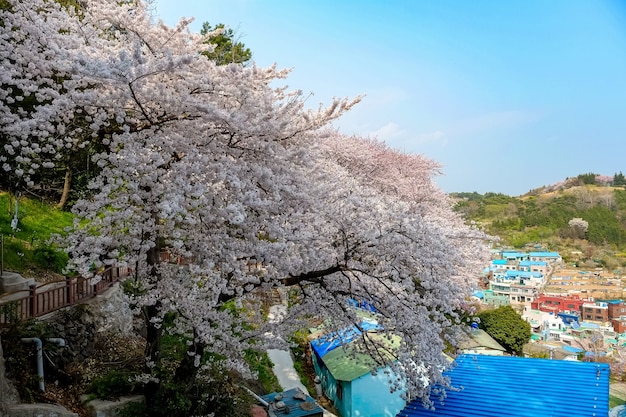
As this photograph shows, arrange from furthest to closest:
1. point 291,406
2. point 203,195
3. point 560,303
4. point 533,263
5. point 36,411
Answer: point 533,263
point 560,303
point 291,406
point 36,411
point 203,195

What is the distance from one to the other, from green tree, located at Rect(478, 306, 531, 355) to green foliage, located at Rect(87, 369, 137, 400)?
1971 cm

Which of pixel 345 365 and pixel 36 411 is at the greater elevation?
pixel 36 411

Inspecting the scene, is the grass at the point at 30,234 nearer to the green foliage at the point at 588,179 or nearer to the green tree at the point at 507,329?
the green tree at the point at 507,329

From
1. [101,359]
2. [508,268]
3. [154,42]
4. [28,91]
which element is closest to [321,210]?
[154,42]

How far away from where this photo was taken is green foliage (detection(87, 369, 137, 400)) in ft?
22.3

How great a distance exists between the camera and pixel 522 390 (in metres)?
9.12

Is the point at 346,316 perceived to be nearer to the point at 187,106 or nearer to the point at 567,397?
the point at 187,106

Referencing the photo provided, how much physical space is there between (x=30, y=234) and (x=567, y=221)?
9984 centimetres

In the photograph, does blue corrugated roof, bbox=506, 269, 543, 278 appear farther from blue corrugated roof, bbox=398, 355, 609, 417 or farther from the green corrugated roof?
blue corrugated roof, bbox=398, 355, 609, 417

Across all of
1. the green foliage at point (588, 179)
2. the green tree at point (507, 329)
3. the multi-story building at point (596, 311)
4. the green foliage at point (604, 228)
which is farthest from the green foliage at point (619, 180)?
the green tree at point (507, 329)

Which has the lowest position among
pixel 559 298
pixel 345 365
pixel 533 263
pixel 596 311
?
pixel 596 311

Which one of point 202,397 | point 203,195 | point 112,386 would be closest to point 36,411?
point 112,386

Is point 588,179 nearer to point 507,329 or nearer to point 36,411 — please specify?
point 507,329

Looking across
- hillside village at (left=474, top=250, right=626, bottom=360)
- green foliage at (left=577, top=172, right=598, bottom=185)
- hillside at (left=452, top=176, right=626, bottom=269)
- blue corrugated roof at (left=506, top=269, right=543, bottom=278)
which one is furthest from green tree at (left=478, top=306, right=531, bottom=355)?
green foliage at (left=577, top=172, right=598, bottom=185)
